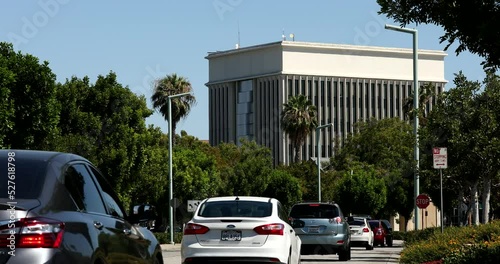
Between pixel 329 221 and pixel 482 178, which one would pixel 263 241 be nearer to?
pixel 329 221

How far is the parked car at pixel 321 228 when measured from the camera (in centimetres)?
3078

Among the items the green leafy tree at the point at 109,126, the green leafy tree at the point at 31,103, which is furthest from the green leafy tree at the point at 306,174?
the green leafy tree at the point at 31,103

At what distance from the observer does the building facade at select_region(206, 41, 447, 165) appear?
171 metres

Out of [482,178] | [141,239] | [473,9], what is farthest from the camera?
[482,178]

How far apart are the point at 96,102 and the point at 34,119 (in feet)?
39.1

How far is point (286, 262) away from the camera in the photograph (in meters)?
19.7

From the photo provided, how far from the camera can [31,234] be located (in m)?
7.74

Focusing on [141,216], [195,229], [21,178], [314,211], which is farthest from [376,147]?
[21,178]

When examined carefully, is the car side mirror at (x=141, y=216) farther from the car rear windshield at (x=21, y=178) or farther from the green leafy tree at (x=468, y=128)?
the green leafy tree at (x=468, y=128)

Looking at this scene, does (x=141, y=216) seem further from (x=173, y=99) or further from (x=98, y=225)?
(x=173, y=99)

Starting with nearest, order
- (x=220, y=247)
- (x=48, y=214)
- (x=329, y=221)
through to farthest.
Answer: (x=48, y=214) < (x=220, y=247) < (x=329, y=221)

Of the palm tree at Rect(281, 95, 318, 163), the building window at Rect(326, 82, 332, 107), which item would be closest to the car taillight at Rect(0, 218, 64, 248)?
the palm tree at Rect(281, 95, 318, 163)

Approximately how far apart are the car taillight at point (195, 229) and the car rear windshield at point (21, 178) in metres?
11.0

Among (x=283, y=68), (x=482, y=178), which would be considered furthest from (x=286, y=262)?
(x=283, y=68)
